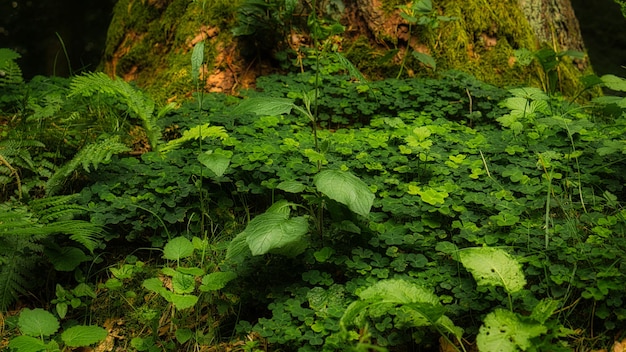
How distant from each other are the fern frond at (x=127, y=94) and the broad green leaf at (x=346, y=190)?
1.48 m

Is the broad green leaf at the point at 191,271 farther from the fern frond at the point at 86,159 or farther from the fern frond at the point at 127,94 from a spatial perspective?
the fern frond at the point at 127,94

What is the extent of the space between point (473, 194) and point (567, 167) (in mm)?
611

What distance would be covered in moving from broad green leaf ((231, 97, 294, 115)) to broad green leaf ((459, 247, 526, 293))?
1.08 metres

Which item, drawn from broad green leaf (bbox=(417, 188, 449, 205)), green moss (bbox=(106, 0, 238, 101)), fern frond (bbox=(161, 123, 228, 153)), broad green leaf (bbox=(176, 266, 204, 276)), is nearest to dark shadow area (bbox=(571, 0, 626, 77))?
green moss (bbox=(106, 0, 238, 101))

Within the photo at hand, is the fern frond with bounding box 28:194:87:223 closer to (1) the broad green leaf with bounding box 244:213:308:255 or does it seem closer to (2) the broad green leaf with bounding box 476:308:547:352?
(1) the broad green leaf with bounding box 244:213:308:255

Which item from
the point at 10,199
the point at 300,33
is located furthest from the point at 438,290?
the point at 300,33

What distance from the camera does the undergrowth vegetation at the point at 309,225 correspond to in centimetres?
253

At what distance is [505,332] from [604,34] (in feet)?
22.9

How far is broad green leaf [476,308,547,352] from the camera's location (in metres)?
2.27

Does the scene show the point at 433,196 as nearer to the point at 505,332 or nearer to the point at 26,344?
the point at 505,332

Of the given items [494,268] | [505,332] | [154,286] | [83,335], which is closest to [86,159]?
[154,286]

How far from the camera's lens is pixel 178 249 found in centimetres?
296

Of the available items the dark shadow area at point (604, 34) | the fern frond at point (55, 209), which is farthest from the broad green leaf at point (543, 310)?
the dark shadow area at point (604, 34)

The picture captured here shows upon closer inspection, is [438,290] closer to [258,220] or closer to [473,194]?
[473,194]
